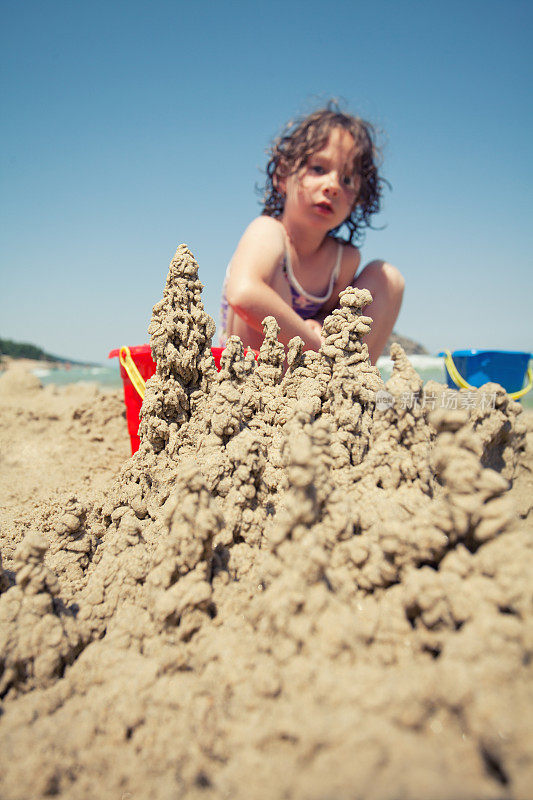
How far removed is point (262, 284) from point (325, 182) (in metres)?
0.94

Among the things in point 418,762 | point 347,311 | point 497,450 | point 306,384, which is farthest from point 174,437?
point 497,450

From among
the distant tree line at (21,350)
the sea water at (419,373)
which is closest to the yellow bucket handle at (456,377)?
the sea water at (419,373)

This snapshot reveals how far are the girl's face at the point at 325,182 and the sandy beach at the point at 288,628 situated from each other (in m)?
1.93

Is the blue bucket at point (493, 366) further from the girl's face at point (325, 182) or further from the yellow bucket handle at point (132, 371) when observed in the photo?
the yellow bucket handle at point (132, 371)

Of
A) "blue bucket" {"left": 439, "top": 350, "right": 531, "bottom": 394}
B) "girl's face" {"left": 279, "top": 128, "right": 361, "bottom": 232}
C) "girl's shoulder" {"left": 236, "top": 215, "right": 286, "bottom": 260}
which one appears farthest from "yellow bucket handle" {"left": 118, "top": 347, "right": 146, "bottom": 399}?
"blue bucket" {"left": 439, "top": 350, "right": 531, "bottom": 394}

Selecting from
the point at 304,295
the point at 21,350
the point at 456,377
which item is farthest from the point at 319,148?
the point at 21,350

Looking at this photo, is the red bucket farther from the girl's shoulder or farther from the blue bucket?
the blue bucket

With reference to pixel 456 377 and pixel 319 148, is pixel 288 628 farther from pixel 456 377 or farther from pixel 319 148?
pixel 319 148

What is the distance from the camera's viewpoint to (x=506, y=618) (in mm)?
633

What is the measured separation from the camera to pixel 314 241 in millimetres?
3143

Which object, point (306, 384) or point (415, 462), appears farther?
point (306, 384)

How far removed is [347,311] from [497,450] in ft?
2.76

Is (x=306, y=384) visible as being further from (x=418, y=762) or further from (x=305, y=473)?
(x=418, y=762)

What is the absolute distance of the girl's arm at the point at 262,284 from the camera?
2.45 meters
